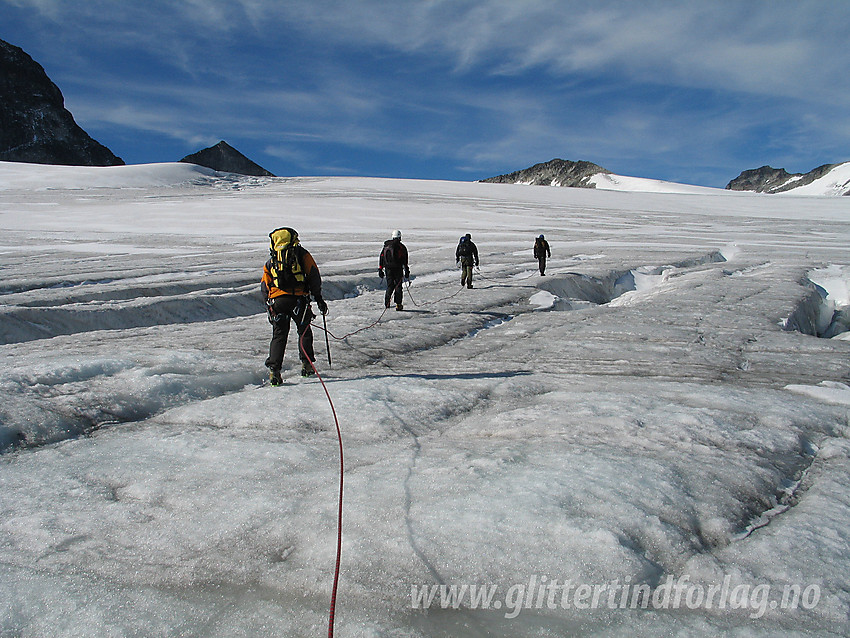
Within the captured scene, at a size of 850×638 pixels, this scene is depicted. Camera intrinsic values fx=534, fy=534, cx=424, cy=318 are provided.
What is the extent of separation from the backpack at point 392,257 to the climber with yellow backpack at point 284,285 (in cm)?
464

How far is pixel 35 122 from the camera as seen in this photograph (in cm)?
14938

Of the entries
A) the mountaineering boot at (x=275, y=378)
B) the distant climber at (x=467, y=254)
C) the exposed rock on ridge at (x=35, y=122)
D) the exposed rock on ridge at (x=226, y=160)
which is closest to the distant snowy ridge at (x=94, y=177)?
the distant climber at (x=467, y=254)

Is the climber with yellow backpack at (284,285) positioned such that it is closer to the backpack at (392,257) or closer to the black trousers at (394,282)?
the black trousers at (394,282)

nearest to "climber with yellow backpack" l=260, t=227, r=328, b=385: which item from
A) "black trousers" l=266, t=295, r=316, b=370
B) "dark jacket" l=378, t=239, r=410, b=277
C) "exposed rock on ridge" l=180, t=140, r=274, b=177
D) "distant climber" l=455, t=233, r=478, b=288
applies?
"black trousers" l=266, t=295, r=316, b=370

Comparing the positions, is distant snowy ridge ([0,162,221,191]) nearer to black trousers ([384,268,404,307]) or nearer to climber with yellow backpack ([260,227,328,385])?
black trousers ([384,268,404,307])

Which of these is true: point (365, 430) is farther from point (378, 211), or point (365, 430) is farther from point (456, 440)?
point (378, 211)

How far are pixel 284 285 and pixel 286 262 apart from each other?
0.27 m

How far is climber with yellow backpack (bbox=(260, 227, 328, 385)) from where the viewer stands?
6133 mm

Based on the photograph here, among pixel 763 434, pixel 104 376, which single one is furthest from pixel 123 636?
pixel 763 434

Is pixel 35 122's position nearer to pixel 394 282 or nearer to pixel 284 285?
pixel 394 282

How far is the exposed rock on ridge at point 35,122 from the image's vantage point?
144 metres

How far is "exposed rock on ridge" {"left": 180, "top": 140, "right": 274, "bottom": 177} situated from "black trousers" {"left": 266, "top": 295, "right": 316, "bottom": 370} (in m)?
161

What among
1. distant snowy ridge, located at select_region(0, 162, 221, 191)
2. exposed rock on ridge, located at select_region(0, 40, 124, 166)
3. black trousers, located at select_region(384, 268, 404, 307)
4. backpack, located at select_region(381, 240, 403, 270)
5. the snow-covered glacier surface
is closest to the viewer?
the snow-covered glacier surface

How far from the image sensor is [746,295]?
39.8 feet
